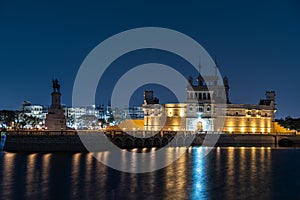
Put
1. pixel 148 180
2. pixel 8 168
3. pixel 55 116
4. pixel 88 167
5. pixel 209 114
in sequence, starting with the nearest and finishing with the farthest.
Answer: pixel 148 180 → pixel 8 168 → pixel 88 167 → pixel 55 116 → pixel 209 114

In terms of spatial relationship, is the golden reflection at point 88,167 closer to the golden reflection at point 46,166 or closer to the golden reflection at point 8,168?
the golden reflection at point 46,166

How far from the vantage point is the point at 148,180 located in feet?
159

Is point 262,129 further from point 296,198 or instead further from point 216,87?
point 296,198

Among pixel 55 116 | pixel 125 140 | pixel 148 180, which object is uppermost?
pixel 55 116

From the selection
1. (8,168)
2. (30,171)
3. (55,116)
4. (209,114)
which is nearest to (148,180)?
(30,171)

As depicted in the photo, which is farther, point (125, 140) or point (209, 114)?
point (209, 114)

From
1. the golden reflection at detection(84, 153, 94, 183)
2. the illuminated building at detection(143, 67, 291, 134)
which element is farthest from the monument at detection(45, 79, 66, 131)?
the illuminated building at detection(143, 67, 291, 134)

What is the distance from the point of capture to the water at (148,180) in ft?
133

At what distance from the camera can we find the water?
133 feet

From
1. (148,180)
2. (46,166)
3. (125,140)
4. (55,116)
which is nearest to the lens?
(148,180)

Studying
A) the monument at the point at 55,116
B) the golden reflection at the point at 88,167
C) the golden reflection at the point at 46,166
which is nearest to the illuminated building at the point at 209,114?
the monument at the point at 55,116

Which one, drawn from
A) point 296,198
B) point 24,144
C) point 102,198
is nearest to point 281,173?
point 296,198

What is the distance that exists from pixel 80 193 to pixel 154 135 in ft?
200

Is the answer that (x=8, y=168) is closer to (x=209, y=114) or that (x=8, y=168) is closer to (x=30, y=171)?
(x=30, y=171)
